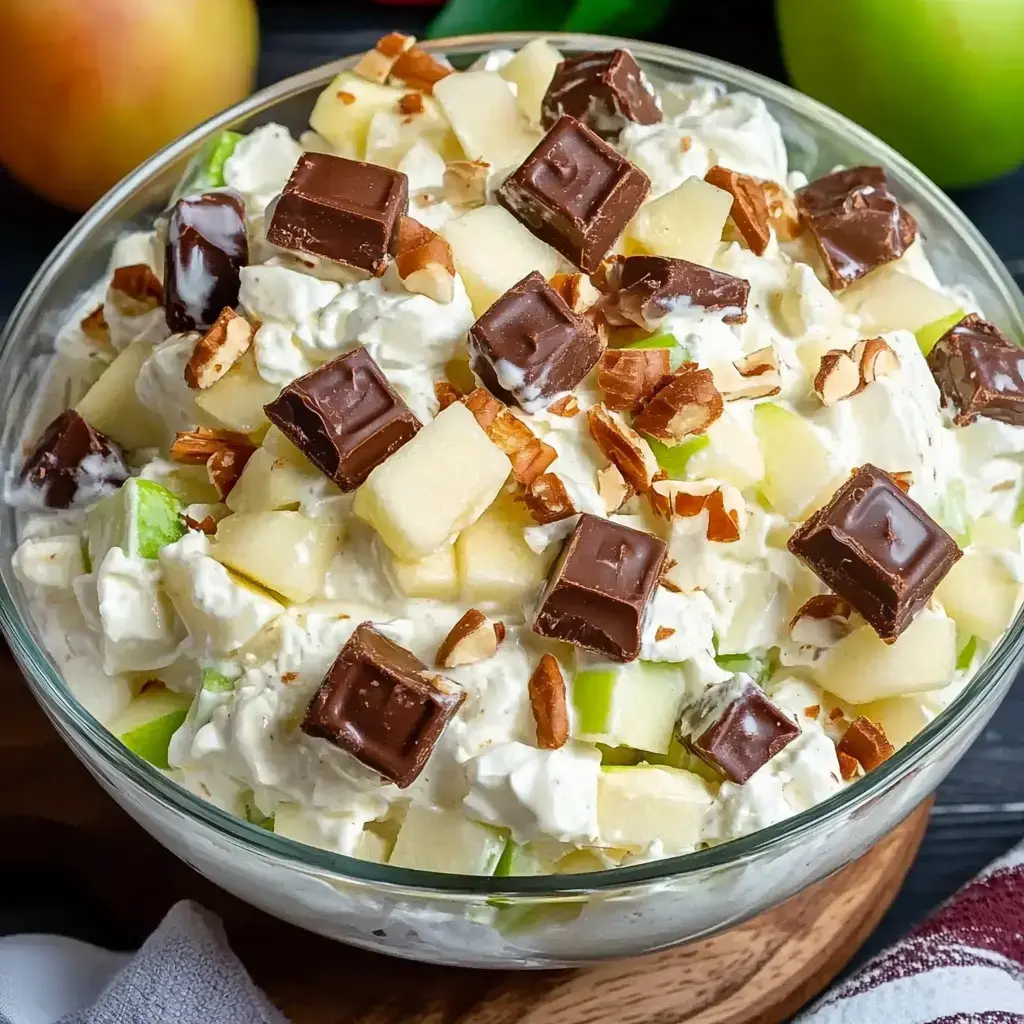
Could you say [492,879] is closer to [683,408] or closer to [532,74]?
[683,408]

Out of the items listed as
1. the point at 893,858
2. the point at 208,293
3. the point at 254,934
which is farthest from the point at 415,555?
the point at 893,858

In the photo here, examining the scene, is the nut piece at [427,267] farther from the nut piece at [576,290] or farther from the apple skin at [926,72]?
the apple skin at [926,72]

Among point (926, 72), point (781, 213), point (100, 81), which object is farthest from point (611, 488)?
point (100, 81)

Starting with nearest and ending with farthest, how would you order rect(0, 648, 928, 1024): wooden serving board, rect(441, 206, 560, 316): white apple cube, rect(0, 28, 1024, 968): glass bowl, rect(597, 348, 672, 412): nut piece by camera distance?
1. rect(0, 28, 1024, 968): glass bowl
2. rect(597, 348, 672, 412): nut piece
3. rect(441, 206, 560, 316): white apple cube
4. rect(0, 648, 928, 1024): wooden serving board

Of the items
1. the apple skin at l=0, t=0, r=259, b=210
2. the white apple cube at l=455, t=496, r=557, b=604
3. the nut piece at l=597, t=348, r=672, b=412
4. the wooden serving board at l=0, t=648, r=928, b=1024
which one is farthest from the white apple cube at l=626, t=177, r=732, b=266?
the apple skin at l=0, t=0, r=259, b=210

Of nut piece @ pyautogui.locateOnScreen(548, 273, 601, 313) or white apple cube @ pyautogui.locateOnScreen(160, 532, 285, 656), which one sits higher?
nut piece @ pyautogui.locateOnScreen(548, 273, 601, 313)

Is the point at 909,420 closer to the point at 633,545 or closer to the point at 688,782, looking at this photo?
the point at 633,545

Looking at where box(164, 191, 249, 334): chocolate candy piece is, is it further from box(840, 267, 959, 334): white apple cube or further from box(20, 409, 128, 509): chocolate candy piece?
box(840, 267, 959, 334): white apple cube
